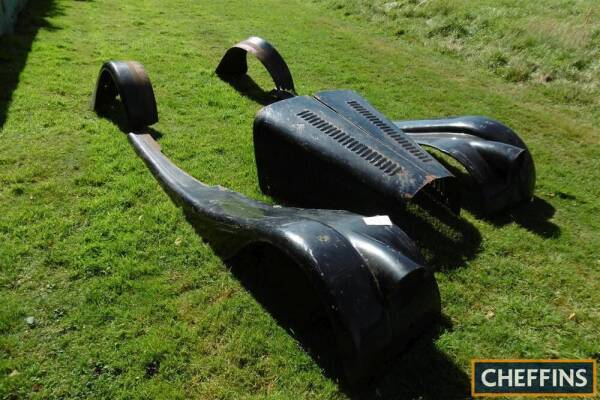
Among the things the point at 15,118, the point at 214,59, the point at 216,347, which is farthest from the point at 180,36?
the point at 216,347

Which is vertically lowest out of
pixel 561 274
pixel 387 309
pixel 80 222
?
pixel 80 222

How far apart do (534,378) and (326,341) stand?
1.47 meters

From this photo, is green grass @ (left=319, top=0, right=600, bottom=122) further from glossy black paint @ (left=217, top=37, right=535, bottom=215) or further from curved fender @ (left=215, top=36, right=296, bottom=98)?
curved fender @ (left=215, top=36, right=296, bottom=98)

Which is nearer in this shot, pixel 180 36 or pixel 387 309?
pixel 387 309

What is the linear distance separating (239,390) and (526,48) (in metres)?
9.25

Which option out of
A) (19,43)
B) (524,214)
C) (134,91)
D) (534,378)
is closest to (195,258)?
(534,378)

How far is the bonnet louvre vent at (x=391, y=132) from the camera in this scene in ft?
14.4

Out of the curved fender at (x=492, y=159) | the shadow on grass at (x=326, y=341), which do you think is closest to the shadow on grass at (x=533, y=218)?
the curved fender at (x=492, y=159)

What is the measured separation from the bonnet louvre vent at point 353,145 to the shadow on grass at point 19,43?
4.19 m

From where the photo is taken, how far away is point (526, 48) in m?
9.59

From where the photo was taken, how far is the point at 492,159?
480 cm

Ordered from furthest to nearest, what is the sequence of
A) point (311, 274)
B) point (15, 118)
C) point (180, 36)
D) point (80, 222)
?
point (180, 36)
point (15, 118)
point (80, 222)
point (311, 274)

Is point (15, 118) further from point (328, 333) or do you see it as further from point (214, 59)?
point (328, 333)

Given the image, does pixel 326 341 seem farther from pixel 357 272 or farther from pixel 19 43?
pixel 19 43
